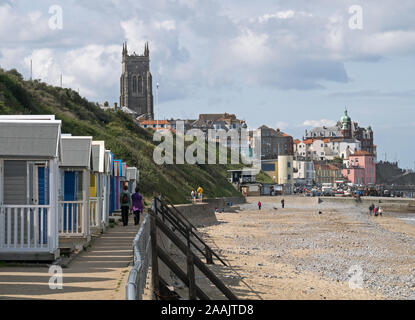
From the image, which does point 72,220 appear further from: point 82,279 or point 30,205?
point 82,279

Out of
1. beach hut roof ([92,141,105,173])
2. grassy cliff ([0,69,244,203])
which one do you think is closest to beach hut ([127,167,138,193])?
grassy cliff ([0,69,244,203])

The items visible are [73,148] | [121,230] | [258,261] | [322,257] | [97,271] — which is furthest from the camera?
[322,257]

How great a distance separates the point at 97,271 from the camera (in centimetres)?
1367

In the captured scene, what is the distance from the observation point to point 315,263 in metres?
29.7

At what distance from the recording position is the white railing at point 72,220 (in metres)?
19.4

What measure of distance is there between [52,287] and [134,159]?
47.3 meters

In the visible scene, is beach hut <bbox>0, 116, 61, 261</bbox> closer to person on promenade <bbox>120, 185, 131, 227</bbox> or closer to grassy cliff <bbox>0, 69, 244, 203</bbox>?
person on promenade <bbox>120, 185, 131, 227</bbox>

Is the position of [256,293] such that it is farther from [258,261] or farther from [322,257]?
[322,257]

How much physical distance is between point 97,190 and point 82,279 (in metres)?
12.5

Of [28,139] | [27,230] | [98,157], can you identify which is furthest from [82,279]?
[98,157]

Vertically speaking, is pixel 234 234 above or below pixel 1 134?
below

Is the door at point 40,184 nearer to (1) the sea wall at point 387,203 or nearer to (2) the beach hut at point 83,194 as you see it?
(2) the beach hut at point 83,194

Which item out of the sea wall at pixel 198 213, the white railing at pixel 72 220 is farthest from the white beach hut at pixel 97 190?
the sea wall at pixel 198 213

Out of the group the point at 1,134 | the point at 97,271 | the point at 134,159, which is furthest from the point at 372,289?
the point at 134,159
